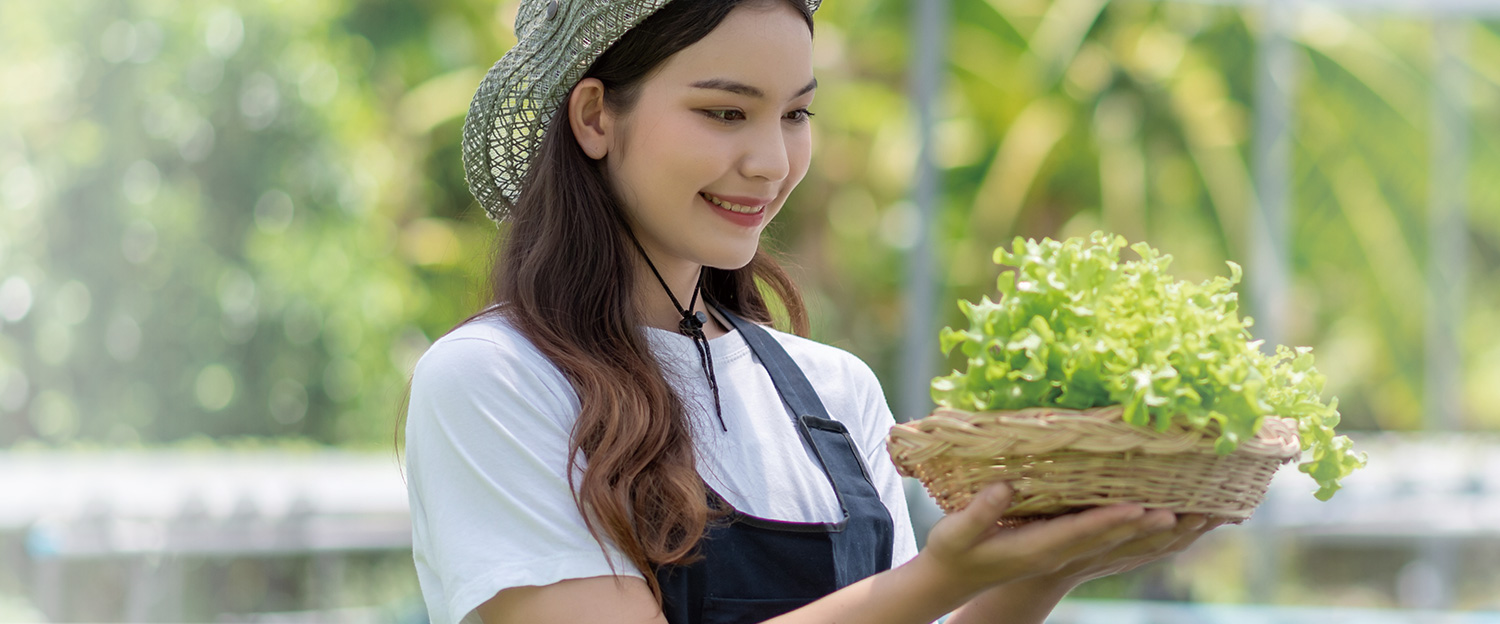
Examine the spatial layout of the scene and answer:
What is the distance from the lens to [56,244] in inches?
315

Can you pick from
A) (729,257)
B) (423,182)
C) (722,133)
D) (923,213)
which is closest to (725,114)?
(722,133)

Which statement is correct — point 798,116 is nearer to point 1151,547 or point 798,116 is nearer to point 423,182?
point 1151,547

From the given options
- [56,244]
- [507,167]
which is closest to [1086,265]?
[507,167]

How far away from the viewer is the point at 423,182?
11141mm

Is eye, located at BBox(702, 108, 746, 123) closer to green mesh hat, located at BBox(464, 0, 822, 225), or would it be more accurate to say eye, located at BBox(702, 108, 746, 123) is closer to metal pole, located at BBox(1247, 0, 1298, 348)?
green mesh hat, located at BBox(464, 0, 822, 225)

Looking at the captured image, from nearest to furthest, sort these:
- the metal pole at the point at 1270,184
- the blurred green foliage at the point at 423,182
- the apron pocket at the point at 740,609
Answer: the apron pocket at the point at 740,609 → the metal pole at the point at 1270,184 → the blurred green foliage at the point at 423,182

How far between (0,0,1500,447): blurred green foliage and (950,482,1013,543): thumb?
6325mm

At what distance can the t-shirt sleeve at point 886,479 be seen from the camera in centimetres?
180

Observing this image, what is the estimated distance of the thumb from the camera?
121cm

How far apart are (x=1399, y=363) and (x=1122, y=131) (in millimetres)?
3706

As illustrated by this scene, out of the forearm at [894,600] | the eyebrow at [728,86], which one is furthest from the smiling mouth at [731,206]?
the forearm at [894,600]

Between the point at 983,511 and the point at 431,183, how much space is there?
34.4 ft

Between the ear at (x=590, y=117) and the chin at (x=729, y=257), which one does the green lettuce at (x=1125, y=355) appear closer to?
the chin at (x=729, y=257)

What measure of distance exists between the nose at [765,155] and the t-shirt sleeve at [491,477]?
0.34 m
